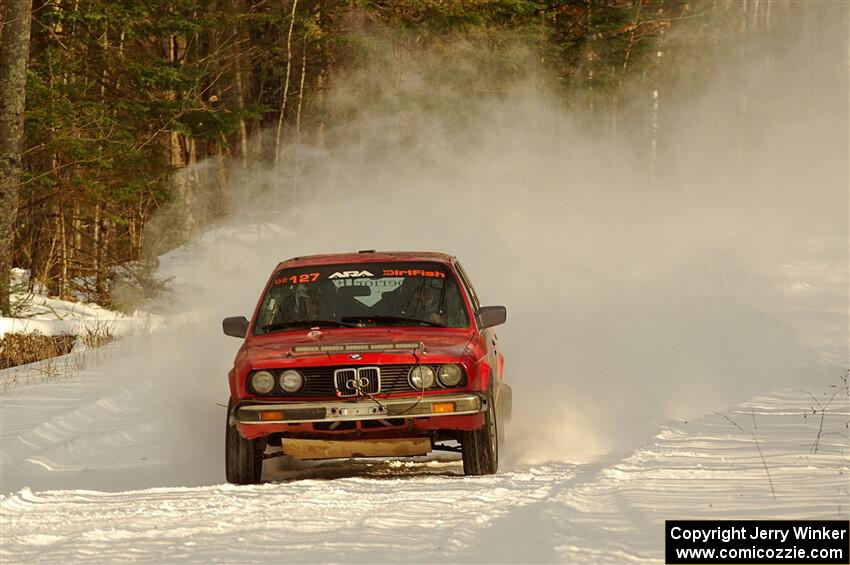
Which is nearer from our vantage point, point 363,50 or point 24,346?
point 24,346

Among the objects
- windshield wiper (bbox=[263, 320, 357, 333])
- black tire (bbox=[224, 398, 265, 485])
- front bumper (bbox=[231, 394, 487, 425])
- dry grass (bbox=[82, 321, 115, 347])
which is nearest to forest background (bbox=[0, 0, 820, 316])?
dry grass (bbox=[82, 321, 115, 347])

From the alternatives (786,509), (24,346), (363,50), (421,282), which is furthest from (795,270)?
(786,509)

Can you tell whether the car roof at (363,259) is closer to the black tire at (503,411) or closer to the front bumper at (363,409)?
the black tire at (503,411)

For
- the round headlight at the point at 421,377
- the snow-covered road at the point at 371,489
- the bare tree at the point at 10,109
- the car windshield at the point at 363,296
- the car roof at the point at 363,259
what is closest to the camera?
the snow-covered road at the point at 371,489

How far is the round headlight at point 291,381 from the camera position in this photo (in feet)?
29.3

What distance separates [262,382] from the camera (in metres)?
9.01

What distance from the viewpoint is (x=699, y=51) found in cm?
6288

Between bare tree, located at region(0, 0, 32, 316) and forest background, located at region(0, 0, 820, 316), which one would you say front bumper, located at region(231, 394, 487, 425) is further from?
bare tree, located at region(0, 0, 32, 316)

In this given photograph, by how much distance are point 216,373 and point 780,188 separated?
45737 mm

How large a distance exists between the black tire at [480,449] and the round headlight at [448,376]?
262mm

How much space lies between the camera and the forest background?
2005 centimetres

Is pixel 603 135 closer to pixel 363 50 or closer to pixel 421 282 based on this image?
pixel 363 50

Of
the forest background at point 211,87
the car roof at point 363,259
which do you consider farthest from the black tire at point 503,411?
the forest background at point 211,87

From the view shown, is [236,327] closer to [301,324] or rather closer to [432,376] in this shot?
[301,324]
